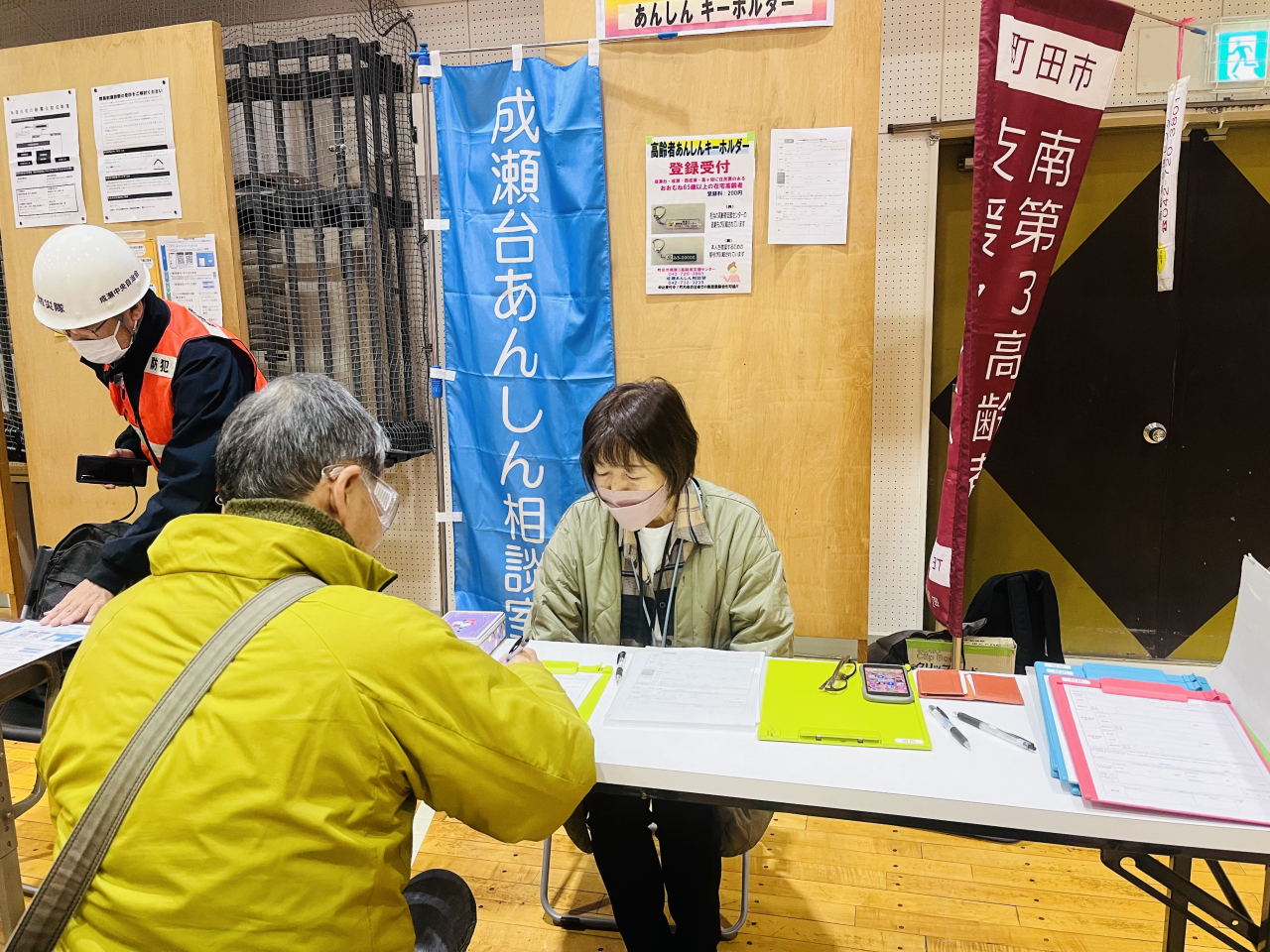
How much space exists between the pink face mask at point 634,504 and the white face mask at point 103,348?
1380 millimetres

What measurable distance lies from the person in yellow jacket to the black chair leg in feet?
0.66

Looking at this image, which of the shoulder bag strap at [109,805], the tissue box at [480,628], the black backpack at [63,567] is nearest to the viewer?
the shoulder bag strap at [109,805]

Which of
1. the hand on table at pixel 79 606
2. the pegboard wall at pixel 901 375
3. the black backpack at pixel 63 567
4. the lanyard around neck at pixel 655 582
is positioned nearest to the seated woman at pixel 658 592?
the lanyard around neck at pixel 655 582

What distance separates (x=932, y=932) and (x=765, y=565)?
103 cm

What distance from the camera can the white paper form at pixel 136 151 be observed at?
3.18 metres

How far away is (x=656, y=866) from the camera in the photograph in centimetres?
163

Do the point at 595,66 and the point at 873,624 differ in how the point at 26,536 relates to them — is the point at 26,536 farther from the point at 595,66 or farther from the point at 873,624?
the point at 873,624

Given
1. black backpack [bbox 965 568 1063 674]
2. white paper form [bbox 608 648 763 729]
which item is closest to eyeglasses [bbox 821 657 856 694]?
white paper form [bbox 608 648 763 729]

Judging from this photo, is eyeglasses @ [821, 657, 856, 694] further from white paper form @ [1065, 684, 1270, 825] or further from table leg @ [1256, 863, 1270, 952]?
table leg @ [1256, 863, 1270, 952]

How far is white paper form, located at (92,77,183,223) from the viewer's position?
3.18 m

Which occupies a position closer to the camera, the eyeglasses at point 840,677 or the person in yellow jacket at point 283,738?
the person in yellow jacket at point 283,738

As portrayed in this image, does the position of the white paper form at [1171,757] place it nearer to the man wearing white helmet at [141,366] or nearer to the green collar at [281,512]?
the green collar at [281,512]

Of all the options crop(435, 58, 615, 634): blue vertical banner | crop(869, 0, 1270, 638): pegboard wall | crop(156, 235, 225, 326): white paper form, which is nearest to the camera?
crop(435, 58, 615, 634): blue vertical banner

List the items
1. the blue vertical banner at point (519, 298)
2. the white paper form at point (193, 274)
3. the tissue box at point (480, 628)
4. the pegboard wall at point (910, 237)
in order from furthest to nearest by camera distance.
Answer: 1. the white paper form at point (193, 274)
2. the pegboard wall at point (910, 237)
3. the blue vertical banner at point (519, 298)
4. the tissue box at point (480, 628)
